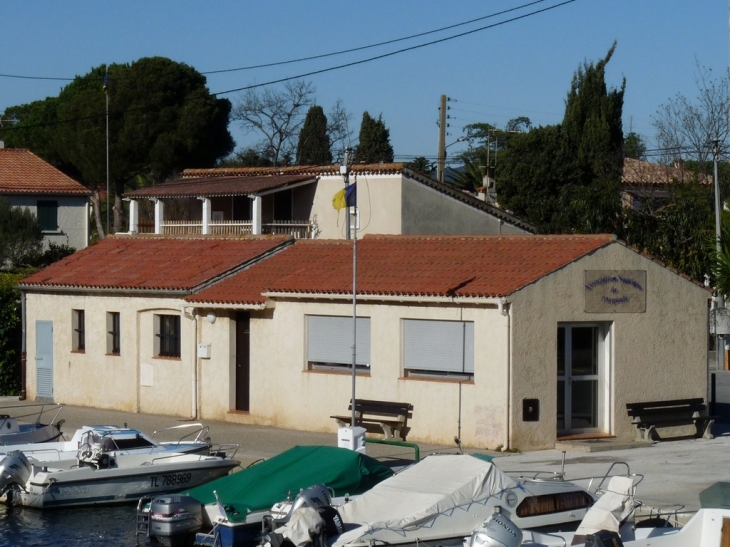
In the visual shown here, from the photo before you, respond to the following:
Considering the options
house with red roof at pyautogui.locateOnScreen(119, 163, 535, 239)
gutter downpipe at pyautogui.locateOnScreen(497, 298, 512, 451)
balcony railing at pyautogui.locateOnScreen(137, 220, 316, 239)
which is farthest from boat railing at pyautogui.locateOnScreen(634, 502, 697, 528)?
balcony railing at pyautogui.locateOnScreen(137, 220, 316, 239)

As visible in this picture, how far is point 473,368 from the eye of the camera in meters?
20.9

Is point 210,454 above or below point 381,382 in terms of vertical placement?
below

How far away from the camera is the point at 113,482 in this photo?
18.1m

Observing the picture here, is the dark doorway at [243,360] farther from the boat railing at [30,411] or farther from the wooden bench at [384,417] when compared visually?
the boat railing at [30,411]

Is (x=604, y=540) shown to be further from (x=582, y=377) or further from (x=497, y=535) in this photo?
(x=582, y=377)

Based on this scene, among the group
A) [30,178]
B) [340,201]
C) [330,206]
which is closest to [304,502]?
[340,201]

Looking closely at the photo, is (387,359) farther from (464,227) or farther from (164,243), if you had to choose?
(464,227)

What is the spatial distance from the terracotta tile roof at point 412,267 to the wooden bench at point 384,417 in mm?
2133

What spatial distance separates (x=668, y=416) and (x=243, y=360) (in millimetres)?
9057

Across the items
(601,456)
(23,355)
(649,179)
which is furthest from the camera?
(649,179)

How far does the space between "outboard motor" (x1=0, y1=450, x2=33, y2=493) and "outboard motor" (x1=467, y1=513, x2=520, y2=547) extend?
28.1ft

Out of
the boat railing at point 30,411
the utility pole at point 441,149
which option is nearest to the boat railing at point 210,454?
the boat railing at point 30,411

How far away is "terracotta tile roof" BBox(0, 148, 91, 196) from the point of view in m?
55.8

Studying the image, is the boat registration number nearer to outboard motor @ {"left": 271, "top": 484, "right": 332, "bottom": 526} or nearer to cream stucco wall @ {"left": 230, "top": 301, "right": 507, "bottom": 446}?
outboard motor @ {"left": 271, "top": 484, "right": 332, "bottom": 526}
